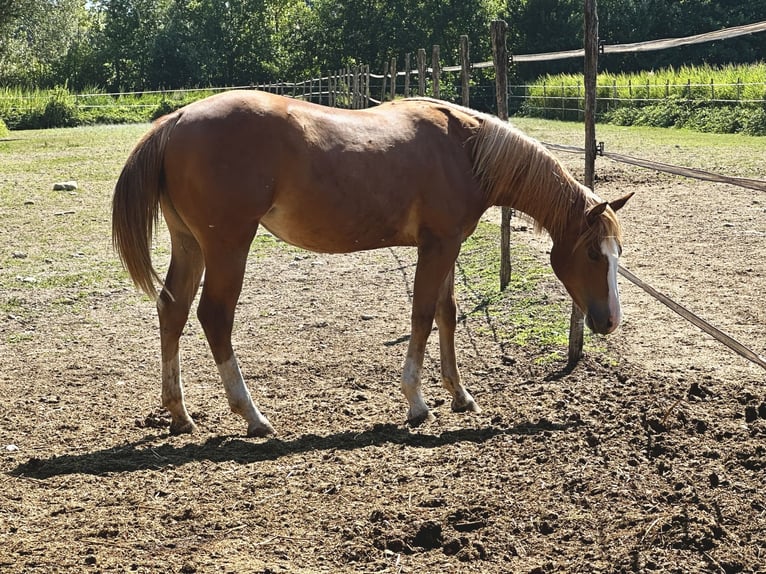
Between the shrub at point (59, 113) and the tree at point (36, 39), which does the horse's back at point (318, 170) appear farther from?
the shrub at point (59, 113)

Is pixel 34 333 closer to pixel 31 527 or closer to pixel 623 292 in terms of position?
pixel 31 527

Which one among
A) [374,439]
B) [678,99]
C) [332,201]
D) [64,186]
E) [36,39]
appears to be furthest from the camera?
[36,39]

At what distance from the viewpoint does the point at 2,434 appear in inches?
178

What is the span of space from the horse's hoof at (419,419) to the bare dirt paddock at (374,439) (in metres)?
0.06

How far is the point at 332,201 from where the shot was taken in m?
4.49

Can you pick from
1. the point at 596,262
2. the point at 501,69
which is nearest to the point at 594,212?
the point at 596,262

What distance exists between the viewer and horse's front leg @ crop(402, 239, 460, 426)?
471cm

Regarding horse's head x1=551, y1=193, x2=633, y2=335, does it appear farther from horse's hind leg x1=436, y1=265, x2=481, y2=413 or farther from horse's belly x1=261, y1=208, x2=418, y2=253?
horse's belly x1=261, y1=208, x2=418, y2=253

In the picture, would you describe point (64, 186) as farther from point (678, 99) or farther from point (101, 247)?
point (678, 99)

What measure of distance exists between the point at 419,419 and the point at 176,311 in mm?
1462

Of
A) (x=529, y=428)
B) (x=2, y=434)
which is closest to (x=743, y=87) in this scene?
(x=529, y=428)

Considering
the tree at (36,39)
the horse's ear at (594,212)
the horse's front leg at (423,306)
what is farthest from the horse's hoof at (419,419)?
the tree at (36,39)

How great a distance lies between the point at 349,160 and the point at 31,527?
2344 millimetres

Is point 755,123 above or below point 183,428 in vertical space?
above
